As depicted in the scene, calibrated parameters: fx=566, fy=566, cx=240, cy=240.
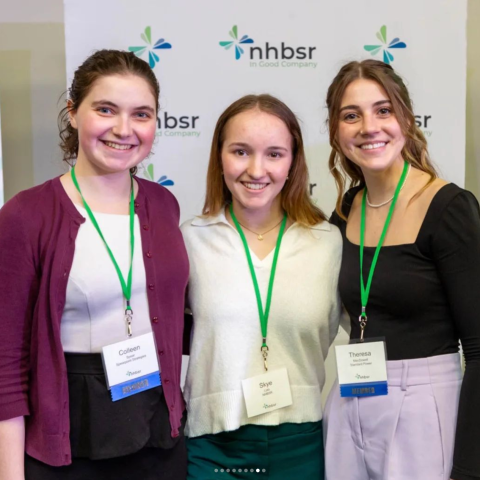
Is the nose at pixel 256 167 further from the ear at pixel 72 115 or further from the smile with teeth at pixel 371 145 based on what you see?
the ear at pixel 72 115

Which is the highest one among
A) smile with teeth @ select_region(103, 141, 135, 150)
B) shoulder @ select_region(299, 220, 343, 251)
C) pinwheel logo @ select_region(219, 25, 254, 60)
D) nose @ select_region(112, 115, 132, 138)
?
pinwheel logo @ select_region(219, 25, 254, 60)

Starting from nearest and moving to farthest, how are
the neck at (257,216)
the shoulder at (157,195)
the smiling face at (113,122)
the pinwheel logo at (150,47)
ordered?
1. the smiling face at (113,122)
2. the shoulder at (157,195)
3. the neck at (257,216)
4. the pinwheel logo at (150,47)

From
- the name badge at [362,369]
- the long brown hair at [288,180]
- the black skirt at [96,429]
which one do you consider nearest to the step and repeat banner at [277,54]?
the long brown hair at [288,180]

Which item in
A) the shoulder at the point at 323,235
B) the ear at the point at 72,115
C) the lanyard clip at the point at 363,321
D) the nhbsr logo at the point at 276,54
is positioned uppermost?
the nhbsr logo at the point at 276,54

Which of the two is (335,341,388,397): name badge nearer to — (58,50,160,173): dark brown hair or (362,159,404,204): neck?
(362,159,404,204): neck

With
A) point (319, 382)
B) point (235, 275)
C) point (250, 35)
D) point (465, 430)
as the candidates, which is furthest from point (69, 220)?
point (250, 35)

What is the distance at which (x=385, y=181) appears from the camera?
5.74 ft

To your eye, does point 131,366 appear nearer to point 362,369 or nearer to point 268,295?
point 268,295

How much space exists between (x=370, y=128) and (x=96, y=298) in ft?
3.01

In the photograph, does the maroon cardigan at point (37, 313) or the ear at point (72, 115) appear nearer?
the maroon cardigan at point (37, 313)

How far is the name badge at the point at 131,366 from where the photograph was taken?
4.87 feet

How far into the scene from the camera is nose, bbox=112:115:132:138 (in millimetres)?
1530

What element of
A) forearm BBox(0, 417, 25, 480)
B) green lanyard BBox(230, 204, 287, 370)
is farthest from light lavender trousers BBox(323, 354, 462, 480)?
forearm BBox(0, 417, 25, 480)

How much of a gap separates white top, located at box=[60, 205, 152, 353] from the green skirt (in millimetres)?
434
